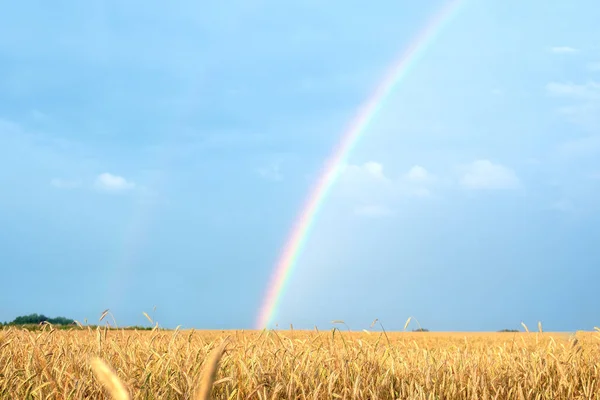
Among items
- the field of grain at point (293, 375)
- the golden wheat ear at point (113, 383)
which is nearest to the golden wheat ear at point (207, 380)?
the golden wheat ear at point (113, 383)

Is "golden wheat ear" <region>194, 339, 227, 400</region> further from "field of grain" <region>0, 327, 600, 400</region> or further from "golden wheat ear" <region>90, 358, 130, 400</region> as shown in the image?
"field of grain" <region>0, 327, 600, 400</region>

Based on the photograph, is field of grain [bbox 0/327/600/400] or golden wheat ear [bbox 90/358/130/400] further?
field of grain [bbox 0/327/600/400]

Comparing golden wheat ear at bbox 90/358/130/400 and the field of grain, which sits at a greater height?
the field of grain

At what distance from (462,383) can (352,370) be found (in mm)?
992

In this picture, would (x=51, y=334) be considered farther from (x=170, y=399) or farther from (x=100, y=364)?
(x=100, y=364)

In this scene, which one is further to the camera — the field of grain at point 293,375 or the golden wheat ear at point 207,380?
the field of grain at point 293,375

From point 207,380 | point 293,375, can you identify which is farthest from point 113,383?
point 293,375

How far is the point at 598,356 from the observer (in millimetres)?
6820

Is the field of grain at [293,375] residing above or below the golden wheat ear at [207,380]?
above

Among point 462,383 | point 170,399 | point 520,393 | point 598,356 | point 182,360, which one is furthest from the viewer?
point 598,356

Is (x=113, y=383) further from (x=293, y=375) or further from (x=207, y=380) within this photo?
(x=293, y=375)

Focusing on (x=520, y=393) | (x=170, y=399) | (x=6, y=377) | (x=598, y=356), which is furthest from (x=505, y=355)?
(x=6, y=377)

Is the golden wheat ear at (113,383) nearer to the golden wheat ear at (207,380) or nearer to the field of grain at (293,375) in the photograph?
the golden wheat ear at (207,380)

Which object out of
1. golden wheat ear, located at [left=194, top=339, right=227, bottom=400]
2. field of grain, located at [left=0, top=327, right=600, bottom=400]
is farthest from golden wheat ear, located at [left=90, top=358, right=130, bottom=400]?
field of grain, located at [left=0, top=327, right=600, bottom=400]
